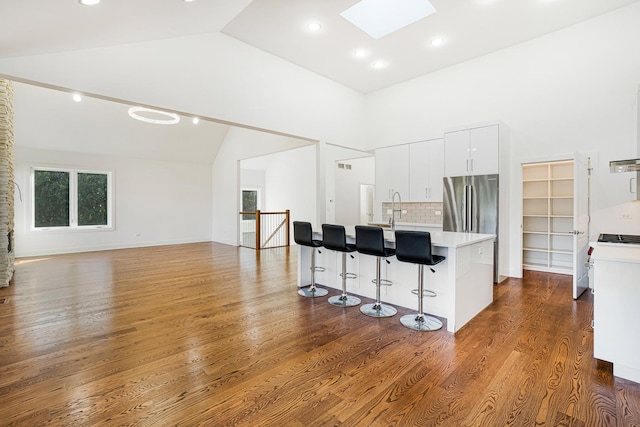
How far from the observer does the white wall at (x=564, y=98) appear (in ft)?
13.8

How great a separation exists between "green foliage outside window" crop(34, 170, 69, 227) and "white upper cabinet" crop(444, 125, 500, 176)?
9283 mm

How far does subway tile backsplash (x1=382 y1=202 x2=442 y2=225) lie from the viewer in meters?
6.04

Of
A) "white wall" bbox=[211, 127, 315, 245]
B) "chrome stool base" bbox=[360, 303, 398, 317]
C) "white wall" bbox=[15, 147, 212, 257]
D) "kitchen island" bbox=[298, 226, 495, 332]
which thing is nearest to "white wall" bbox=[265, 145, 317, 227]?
"white wall" bbox=[211, 127, 315, 245]

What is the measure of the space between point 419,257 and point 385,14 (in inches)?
134

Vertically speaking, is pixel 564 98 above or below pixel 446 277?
above

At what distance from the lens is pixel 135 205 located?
892 centimetres

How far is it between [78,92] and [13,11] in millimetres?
1176

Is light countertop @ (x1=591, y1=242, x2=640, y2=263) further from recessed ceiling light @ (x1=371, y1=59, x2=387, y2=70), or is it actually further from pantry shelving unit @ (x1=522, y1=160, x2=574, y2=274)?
recessed ceiling light @ (x1=371, y1=59, x2=387, y2=70)

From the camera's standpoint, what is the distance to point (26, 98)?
6305mm

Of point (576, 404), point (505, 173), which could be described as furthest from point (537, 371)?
point (505, 173)

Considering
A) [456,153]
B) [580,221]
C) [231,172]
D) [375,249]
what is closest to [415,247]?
[375,249]

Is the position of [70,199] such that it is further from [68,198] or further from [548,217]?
[548,217]

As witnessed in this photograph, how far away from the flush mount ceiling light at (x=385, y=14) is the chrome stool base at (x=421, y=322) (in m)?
3.86

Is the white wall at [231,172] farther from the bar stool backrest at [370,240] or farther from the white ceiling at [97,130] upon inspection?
the bar stool backrest at [370,240]
